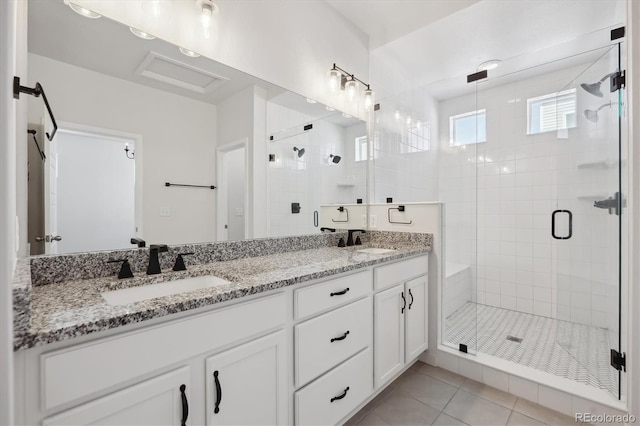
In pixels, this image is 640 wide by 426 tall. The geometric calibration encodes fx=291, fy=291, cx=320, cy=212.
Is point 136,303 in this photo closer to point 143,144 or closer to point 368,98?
point 143,144

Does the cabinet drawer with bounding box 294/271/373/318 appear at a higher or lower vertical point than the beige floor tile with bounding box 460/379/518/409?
Answer: higher

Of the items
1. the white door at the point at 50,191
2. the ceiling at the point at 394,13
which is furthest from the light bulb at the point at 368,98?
the white door at the point at 50,191

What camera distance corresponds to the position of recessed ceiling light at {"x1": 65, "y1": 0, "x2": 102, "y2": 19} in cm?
116

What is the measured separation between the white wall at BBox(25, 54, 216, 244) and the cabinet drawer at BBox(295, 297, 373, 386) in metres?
0.72

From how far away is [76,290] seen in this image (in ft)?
3.28

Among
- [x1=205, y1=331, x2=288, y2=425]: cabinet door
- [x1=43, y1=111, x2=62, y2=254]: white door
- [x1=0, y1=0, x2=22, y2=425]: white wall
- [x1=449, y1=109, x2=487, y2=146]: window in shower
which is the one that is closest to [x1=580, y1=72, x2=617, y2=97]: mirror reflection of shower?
[x1=449, y1=109, x2=487, y2=146]: window in shower

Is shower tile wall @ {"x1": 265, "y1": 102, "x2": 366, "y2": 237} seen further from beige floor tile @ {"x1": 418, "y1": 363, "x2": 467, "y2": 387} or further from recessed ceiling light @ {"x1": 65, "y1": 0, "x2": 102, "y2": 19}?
beige floor tile @ {"x1": 418, "y1": 363, "x2": 467, "y2": 387}

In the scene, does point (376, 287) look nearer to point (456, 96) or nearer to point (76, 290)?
point (76, 290)

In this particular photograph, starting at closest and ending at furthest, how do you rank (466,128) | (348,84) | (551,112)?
(348,84) < (551,112) < (466,128)

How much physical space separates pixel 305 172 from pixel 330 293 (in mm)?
1072

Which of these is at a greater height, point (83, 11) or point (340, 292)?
point (83, 11)

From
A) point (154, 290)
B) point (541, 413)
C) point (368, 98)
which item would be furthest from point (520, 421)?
point (368, 98)

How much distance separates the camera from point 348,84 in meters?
2.41

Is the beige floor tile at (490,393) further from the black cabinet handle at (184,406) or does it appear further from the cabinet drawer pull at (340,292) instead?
the black cabinet handle at (184,406)
